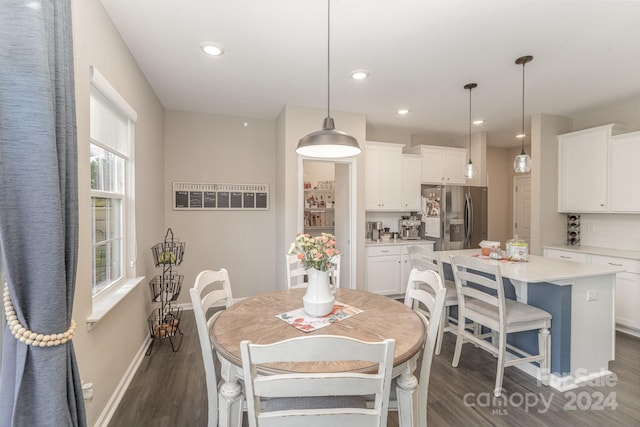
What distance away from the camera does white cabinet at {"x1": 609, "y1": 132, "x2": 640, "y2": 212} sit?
349cm

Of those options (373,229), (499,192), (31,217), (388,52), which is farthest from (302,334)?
(499,192)

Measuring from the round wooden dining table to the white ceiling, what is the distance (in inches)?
77.5

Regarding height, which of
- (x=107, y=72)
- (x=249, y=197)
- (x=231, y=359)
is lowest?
(x=231, y=359)

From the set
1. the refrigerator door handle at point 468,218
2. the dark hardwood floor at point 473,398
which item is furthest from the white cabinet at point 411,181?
the dark hardwood floor at point 473,398

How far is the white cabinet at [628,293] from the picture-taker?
3258 millimetres

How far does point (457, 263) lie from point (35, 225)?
2.68 metres

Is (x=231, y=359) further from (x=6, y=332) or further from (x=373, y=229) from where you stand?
(x=373, y=229)

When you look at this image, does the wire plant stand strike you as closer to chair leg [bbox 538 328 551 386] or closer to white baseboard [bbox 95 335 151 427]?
white baseboard [bbox 95 335 151 427]

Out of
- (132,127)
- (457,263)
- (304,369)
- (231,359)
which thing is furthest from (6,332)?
(457,263)

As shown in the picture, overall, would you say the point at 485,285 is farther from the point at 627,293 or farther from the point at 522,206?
the point at 522,206

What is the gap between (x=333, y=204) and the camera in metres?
5.06

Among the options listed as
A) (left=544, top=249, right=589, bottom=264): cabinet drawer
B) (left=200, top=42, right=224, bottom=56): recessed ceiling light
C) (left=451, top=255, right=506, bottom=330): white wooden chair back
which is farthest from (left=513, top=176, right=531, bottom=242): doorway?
(left=200, top=42, right=224, bottom=56): recessed ceiling light

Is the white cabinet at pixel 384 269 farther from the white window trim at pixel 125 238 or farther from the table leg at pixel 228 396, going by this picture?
the table leg at pixel 228 396

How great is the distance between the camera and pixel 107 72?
2045mm
